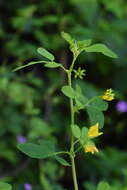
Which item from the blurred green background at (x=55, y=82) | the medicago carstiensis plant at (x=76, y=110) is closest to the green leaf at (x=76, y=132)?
the medicago carstiensis plant at (x=76, y=110)

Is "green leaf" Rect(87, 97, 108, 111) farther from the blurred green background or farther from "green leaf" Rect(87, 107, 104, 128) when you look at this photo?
the blurred green background

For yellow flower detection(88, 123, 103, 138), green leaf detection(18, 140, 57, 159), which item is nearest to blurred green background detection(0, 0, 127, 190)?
green leaf detection(18, 140, 57, 159)

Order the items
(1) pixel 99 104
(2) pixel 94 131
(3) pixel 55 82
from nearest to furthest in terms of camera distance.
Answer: (2) pixel 94 131 < (1) pixel 99 104 < (3) pixel 55 82

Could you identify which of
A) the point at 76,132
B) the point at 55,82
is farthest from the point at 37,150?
the point at 55,82

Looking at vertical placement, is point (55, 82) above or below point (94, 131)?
below

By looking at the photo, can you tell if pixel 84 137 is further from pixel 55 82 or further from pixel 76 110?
pixel 55 82

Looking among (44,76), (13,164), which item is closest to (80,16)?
(44,76)

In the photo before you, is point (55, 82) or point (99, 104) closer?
point (99, 104)
